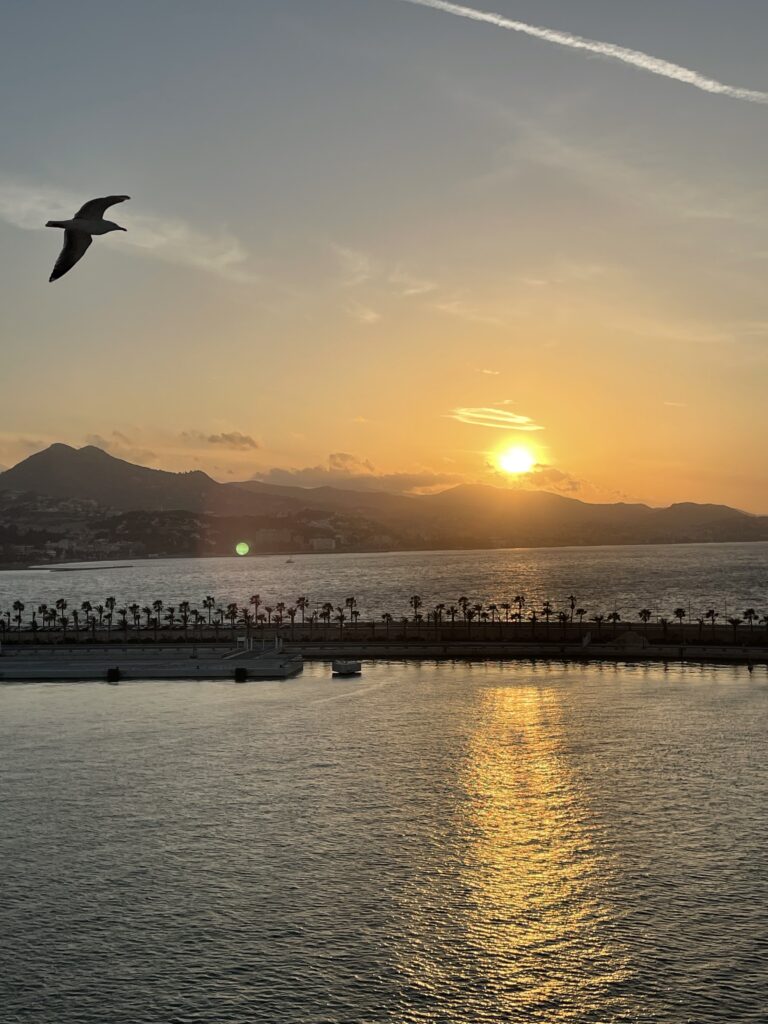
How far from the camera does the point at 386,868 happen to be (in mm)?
54312

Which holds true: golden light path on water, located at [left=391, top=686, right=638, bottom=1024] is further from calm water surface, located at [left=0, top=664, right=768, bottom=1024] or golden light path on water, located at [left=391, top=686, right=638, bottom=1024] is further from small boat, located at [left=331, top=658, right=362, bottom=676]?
small boat, located at [left=331, top=658, right=362, bottom=676]

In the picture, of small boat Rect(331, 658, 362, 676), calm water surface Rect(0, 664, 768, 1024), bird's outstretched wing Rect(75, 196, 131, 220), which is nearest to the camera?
bird's outstretched wing Rect(75, 196, 131, 220)

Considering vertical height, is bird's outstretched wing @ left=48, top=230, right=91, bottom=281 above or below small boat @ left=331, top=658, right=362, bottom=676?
above

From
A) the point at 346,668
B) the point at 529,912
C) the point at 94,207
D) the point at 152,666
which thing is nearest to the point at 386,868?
the point at 529,912

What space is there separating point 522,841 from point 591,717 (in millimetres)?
41288

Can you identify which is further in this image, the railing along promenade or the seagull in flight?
the railing along promenade

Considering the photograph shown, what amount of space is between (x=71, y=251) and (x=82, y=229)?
110 cm

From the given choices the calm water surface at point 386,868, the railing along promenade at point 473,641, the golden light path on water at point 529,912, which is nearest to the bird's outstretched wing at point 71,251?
the calm water surface at point 386,868

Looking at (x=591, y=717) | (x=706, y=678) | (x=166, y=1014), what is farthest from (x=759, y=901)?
(x=706, y=678)

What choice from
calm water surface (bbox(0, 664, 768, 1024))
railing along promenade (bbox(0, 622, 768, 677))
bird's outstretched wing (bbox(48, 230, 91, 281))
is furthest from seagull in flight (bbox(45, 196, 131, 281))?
railing along promenade (bbox(0, 622, 768, 677))

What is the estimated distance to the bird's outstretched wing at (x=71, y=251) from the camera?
2436cm

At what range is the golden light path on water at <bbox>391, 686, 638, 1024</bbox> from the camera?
39969 millimetres

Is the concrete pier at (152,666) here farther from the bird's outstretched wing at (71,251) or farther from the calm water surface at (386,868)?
the bird's outstretched wing at (71,251)

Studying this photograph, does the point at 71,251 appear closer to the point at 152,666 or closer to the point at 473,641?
the point at 152,666
